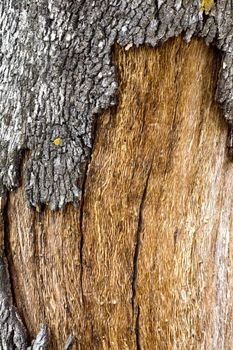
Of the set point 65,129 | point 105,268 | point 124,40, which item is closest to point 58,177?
point 65,129

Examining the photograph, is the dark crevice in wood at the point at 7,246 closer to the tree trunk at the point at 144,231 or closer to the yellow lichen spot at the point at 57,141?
the tree trunk at the point at 144,231

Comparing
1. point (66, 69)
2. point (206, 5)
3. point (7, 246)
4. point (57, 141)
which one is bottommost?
point (7, 246)

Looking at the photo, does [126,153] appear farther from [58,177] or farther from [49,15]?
[49,15]

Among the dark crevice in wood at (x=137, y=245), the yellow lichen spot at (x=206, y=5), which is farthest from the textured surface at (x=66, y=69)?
the dark crevice in wood at (x=137, y=245)

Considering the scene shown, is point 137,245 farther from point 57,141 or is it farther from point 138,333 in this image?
point 57,141

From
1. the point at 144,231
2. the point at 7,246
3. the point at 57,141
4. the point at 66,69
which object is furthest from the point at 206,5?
the point at 7,246

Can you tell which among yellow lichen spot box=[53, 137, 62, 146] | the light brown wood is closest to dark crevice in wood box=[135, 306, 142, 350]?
the light brown wood
